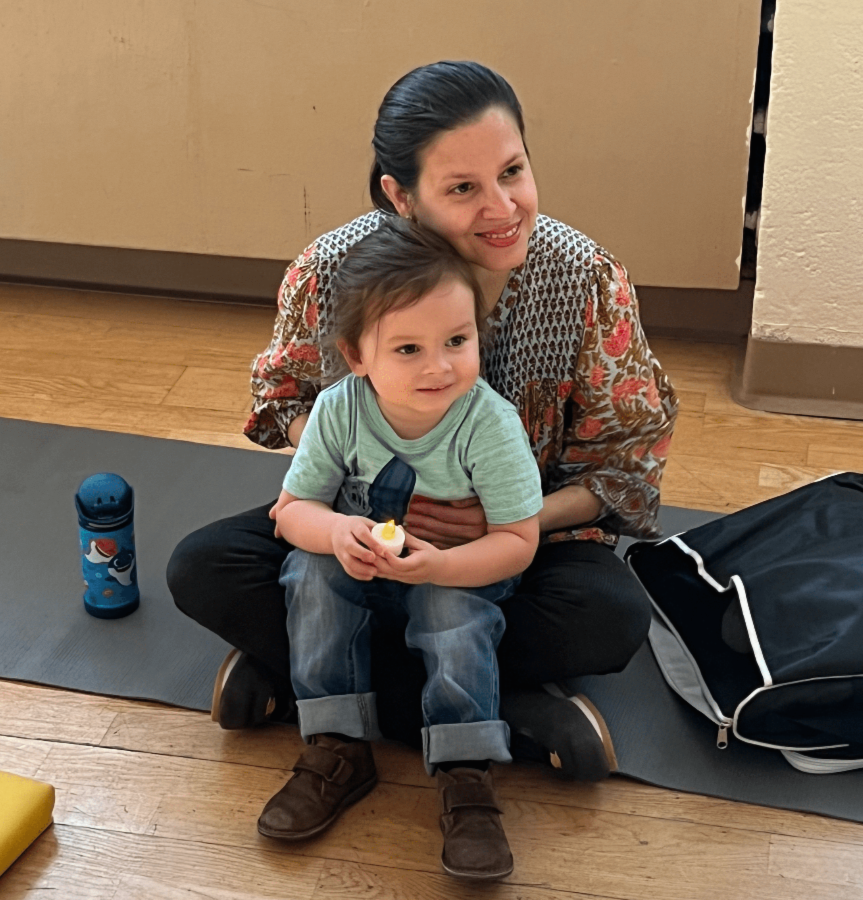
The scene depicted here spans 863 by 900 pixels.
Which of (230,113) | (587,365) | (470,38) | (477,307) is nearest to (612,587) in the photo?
(587,365)

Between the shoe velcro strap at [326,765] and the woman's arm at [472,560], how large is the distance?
234mm

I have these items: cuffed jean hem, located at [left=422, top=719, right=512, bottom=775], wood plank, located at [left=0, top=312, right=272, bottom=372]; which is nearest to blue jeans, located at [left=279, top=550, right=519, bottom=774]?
cuffed jean hem, located at [left=422, top=719, right=512, bottom=775]

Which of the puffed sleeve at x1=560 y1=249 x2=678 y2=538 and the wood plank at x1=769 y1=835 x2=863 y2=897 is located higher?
the puffed sleeve at x1=560 y1=249 x2=678 y2=538

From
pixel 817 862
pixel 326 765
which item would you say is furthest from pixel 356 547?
pixel 817 862

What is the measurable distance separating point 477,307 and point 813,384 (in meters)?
1.19

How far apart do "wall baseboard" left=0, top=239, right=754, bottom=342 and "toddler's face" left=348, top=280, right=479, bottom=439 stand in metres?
1.36

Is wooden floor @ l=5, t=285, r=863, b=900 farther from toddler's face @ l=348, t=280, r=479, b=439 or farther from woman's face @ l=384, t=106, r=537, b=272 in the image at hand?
woman's face @ l=384, t=106, r=537, b=272

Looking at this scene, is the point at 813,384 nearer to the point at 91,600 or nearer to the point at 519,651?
the point at 519,651

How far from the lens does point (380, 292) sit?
1.38 metres

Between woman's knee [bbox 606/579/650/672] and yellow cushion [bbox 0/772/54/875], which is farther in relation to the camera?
woman's knee [bbox 606/579/650/672]

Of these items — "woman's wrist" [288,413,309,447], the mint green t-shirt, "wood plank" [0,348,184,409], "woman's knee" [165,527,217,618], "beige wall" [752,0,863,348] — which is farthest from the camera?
"wood plank" [0,348,184,409]

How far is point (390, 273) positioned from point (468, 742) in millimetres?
544

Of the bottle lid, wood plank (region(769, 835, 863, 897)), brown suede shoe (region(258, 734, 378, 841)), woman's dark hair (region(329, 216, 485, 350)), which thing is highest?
woman's dark hair (region(329, 216, 485, 350))

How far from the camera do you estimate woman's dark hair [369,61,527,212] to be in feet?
4.63
